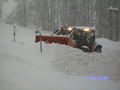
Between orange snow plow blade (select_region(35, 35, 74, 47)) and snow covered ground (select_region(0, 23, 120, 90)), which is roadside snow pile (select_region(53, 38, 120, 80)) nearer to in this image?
snow covered ground (select_region(0, 23, 120, 90))

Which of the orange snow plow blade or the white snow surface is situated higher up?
the white snow surface

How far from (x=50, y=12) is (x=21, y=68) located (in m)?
40.3

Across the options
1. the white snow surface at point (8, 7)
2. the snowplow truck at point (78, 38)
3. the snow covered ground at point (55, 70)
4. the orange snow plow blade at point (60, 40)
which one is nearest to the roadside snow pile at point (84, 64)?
the snow covered ground at point (55, 70)

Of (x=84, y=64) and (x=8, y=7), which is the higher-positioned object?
(x=8, y=7)

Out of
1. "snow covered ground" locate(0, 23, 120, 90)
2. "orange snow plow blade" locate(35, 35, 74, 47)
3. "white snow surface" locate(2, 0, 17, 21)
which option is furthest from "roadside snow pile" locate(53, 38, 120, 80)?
"white snow surface" locate(2, 0, 17, 21)

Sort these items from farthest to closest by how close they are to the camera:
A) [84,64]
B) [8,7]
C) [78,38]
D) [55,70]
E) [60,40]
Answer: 1. [8,7]
2. [78,38]
3. [60,40]
4. [84,64]
5. [55,70]

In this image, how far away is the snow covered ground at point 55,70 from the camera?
6.73 m

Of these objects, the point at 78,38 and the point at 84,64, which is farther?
the point at 78,38

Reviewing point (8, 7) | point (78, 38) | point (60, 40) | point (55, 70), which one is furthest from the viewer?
point (8, 7)

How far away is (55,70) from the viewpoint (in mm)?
9227

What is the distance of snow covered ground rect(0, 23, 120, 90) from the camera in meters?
6.73

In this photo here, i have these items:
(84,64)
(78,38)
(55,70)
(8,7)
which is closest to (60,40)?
(78,38)

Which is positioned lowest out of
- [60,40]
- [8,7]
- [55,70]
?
[55,70]

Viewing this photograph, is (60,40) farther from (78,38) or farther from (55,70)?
(55,70)
